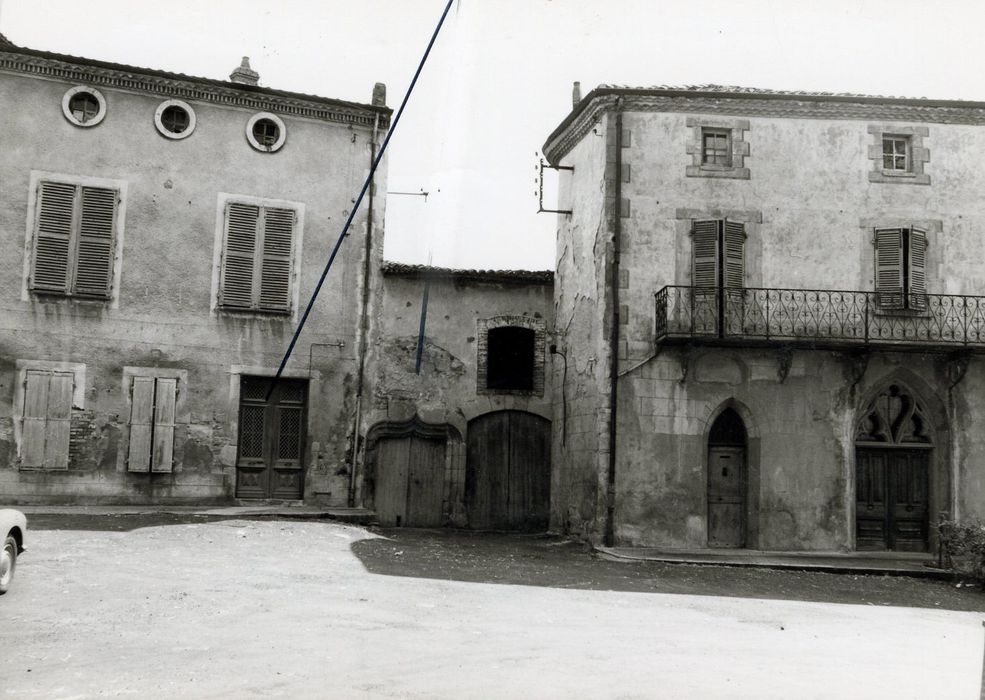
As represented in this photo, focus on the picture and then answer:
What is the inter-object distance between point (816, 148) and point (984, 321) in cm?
422

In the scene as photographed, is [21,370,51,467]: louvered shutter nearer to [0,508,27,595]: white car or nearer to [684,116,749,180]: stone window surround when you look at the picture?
[0,508,27,595]: white car

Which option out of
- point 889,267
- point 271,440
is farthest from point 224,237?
point 889,267

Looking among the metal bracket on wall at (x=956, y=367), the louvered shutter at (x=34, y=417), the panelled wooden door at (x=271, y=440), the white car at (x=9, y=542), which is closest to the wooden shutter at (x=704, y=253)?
the metal bracket on wall at (x=956, y=367)

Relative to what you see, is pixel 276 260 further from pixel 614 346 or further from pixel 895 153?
pixel 895 153

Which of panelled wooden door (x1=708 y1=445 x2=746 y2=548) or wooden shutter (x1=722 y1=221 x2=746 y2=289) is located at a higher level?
wooden shutter (x1=722 y1=221 x2=746 y2=289)

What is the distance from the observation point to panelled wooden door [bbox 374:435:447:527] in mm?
19062

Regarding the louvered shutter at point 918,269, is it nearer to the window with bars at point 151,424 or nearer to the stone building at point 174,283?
the stone building at point 174,283

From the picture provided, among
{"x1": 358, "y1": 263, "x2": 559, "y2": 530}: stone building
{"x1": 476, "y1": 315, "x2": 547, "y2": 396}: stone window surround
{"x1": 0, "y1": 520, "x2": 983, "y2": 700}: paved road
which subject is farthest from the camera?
{"x1": 476, "y1": 315, "x2": 547, "y2": 396}: stone window surround

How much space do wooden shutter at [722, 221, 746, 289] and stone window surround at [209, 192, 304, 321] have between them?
7.61 metres

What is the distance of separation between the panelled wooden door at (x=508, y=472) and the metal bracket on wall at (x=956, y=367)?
24.3 feet

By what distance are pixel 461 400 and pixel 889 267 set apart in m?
8.25

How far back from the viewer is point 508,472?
19.9m

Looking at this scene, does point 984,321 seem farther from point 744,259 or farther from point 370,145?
point 370,145

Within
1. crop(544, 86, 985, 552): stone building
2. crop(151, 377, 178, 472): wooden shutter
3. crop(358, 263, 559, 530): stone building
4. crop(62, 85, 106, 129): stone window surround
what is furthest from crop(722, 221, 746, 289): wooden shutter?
crop(62, 85, 106, 129): stone window surround
